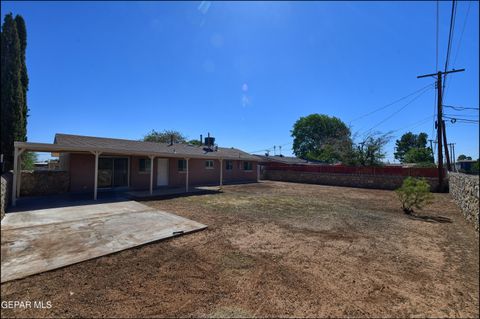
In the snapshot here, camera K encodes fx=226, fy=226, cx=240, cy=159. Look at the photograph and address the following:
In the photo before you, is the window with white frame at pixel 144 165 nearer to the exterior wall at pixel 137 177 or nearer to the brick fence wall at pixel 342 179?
the exterior wall at pixel 137 177

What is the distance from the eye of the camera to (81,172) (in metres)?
11.3

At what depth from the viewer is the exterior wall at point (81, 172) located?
433 inches

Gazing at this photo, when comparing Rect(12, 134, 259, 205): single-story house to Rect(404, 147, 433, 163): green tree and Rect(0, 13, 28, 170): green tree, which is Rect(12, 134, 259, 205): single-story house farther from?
Rect(404, 147, 433, 163): green tree

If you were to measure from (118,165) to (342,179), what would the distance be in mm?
16993

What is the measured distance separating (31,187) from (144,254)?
9471 mm

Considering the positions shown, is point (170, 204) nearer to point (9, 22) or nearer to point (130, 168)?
point (130, 168)

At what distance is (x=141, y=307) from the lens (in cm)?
267

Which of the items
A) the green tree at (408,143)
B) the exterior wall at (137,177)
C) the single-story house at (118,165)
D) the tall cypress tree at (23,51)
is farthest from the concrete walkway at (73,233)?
the green tree at (408,143)

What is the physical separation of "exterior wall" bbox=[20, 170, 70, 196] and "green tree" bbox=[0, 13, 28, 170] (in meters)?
3.04

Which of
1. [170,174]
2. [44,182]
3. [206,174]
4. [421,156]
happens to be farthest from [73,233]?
[421,156]

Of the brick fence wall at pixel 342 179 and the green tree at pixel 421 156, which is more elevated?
the green tree at pixel 421 156

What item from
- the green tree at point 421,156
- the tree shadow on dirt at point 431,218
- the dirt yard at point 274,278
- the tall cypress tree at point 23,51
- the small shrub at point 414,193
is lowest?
the dirt yard at point 274,278

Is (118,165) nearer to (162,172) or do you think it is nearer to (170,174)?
(162,172)
